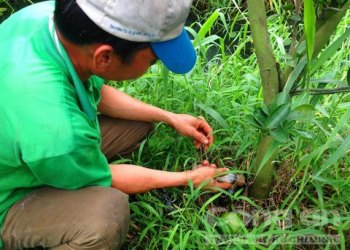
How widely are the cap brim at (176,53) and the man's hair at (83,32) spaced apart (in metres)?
0.04

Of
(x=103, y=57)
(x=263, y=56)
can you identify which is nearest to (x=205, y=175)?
(x=263, y=56)

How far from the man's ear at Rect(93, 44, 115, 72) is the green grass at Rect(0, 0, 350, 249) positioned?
0.57 m

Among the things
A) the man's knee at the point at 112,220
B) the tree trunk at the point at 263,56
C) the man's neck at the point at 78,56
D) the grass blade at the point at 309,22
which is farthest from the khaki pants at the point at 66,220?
the grass blade at the point at 309,22

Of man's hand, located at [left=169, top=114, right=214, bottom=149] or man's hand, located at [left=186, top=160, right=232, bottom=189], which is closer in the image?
man's hand, located at [left=186, top=160, right=232, bottom=189]

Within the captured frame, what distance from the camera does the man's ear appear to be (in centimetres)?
127

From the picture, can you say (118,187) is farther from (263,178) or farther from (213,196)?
(263,178)

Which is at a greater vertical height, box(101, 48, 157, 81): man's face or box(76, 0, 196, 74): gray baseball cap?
box(76, 0, 196, 74): gray baseball cap

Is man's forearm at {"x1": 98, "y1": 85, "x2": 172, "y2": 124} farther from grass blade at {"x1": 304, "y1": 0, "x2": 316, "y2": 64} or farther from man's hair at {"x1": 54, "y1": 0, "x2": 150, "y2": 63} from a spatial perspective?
grass blade at {"x1": 304, "y1": 0, "x2": 316, "y2": 64}

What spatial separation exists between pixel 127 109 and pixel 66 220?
0.60 meters

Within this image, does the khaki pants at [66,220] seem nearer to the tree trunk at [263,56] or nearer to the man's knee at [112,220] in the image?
the man's knee at [112,220]

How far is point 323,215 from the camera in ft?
5.60

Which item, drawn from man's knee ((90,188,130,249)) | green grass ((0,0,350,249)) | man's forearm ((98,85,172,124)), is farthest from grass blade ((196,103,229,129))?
man's knee ((90,188,130,249))

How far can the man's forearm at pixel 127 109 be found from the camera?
6.32 ft

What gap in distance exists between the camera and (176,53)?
1353 millimetres
